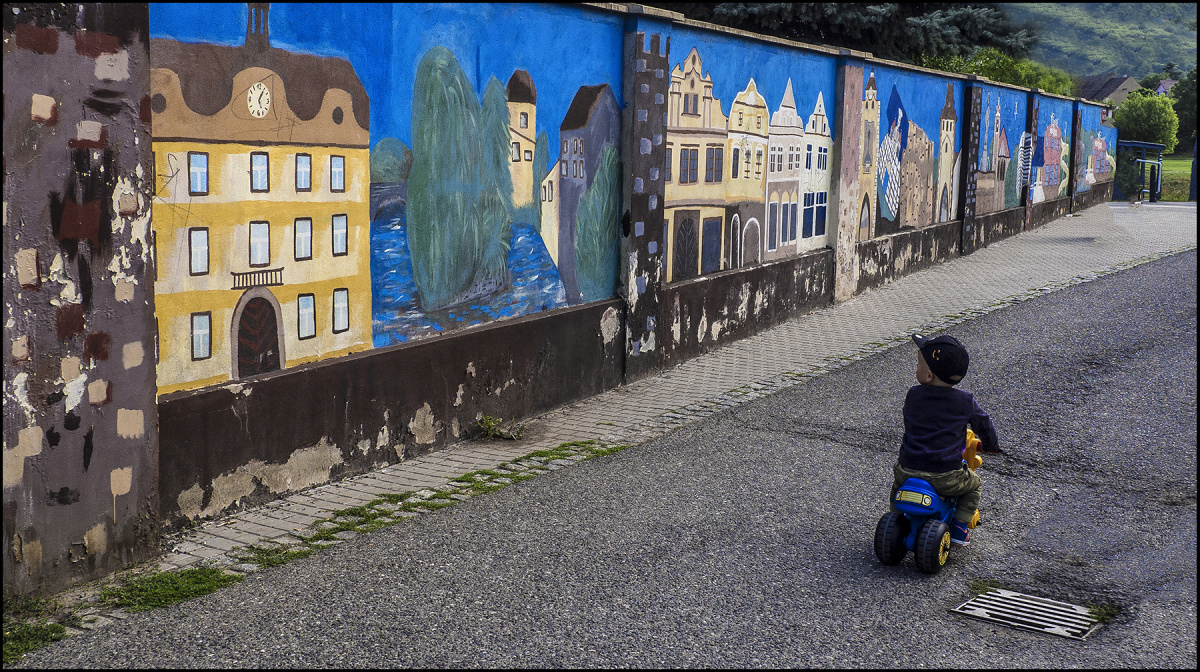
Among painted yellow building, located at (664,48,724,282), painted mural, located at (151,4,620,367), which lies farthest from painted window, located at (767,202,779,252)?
painted mural, located at (151,4,620,367)

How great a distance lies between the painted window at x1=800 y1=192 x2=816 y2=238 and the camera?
12586 millimetres

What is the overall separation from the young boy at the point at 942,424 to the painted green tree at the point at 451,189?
3.27 meters

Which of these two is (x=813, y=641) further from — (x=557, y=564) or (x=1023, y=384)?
(x=1023, y=384)

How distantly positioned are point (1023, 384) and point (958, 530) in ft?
13.7

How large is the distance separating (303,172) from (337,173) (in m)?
0.24

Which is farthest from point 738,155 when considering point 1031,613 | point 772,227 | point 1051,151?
point 1051,151

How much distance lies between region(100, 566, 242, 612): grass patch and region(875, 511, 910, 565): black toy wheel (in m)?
2.96

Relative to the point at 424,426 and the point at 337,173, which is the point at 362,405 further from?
the point at 337,173

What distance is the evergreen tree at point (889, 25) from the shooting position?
89.2 feet

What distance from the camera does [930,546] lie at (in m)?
4.87

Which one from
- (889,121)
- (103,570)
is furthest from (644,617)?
(889,121)

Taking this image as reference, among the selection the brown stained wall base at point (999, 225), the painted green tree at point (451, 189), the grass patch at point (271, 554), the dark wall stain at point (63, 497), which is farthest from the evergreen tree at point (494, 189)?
the brown stained wall base at point (999, 225)

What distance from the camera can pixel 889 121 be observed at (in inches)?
575

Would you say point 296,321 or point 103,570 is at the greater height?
point 296,321
